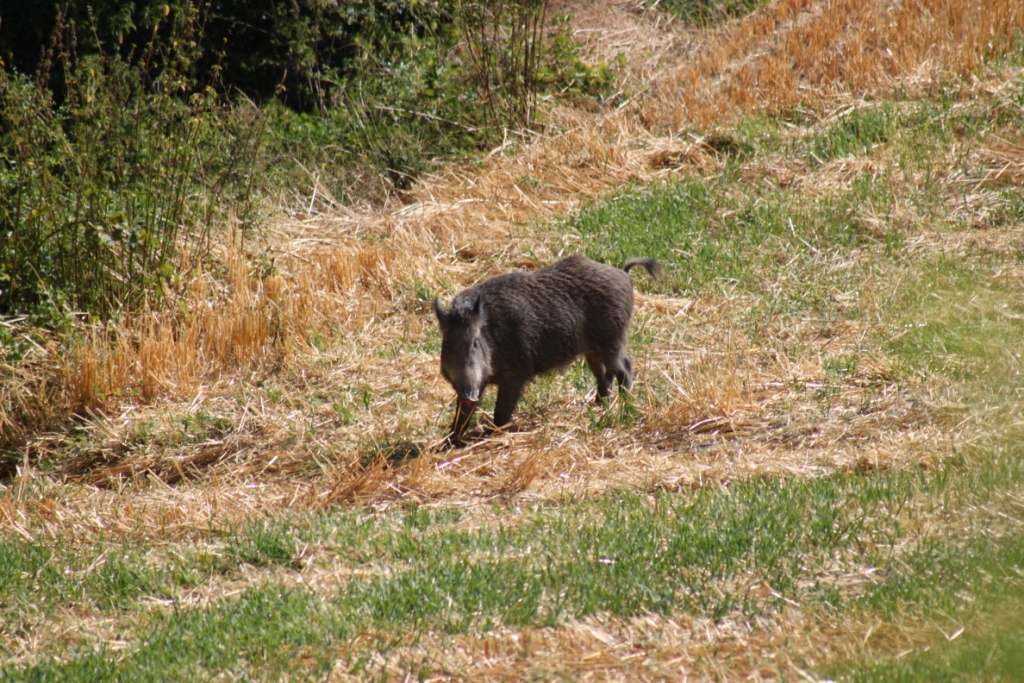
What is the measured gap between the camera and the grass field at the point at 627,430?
172 inches

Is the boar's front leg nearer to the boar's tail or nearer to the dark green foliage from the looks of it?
the boar's tail

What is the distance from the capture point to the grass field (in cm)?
437

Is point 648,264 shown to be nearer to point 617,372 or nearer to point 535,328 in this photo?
point 617,372

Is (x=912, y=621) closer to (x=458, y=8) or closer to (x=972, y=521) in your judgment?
(x=972, y=521)

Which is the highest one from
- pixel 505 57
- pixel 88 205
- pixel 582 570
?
pixel 505 57

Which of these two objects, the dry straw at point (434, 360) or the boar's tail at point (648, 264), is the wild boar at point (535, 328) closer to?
the boar's tail at point (648, 264)

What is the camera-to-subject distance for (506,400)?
7188mm

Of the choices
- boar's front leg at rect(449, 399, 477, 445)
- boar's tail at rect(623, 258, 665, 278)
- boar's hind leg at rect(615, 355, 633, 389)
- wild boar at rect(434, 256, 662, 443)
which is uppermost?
boar's tail at rect(623, 258, 665, 278)

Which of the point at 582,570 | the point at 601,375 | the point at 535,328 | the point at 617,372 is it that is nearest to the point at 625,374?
the point at 617,372

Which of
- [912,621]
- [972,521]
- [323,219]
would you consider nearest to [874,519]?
[972,521]

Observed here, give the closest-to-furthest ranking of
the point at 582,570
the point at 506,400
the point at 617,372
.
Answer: the point at 582,570 → the point at 506,400 → the point at 617,372

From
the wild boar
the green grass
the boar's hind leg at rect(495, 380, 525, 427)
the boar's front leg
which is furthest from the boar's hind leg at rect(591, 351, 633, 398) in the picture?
the green grass

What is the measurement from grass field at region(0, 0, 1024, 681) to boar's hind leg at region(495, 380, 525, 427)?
0.15m

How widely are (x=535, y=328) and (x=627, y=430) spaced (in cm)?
92
